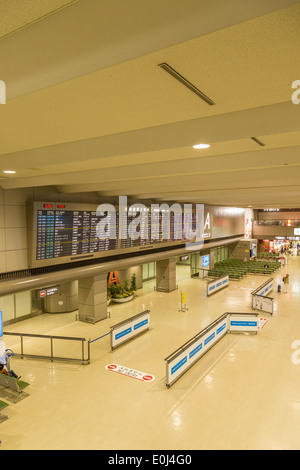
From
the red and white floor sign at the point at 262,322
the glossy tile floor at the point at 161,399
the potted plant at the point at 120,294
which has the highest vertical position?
the potted plant at the point at 120,294

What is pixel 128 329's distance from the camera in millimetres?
10008

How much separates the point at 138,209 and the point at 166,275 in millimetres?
5598

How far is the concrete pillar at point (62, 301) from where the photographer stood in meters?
13.4

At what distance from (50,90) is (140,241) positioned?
11.5m

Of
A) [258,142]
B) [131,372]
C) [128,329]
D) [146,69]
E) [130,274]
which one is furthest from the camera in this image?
[130,274]

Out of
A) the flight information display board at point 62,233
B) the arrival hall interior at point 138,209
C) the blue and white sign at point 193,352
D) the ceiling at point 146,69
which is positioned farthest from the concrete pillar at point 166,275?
the ceiling at point 146,69

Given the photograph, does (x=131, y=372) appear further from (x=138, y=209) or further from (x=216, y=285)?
(x=216, y=285)

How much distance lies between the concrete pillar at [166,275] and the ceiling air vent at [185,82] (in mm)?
14878

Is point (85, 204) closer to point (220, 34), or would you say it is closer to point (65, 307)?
point (65, 307)

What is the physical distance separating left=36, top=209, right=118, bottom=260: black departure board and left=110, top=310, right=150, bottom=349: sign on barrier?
2.89m

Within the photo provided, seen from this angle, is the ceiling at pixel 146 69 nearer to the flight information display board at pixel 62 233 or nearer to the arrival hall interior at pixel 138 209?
the arrival hall interior at pixel 138 209

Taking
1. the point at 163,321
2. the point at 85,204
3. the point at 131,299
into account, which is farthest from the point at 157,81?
the point at 131,299

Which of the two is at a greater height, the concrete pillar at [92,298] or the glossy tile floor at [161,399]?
the concrete pillar at [92,298]

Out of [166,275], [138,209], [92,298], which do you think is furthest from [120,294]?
[138,209]
